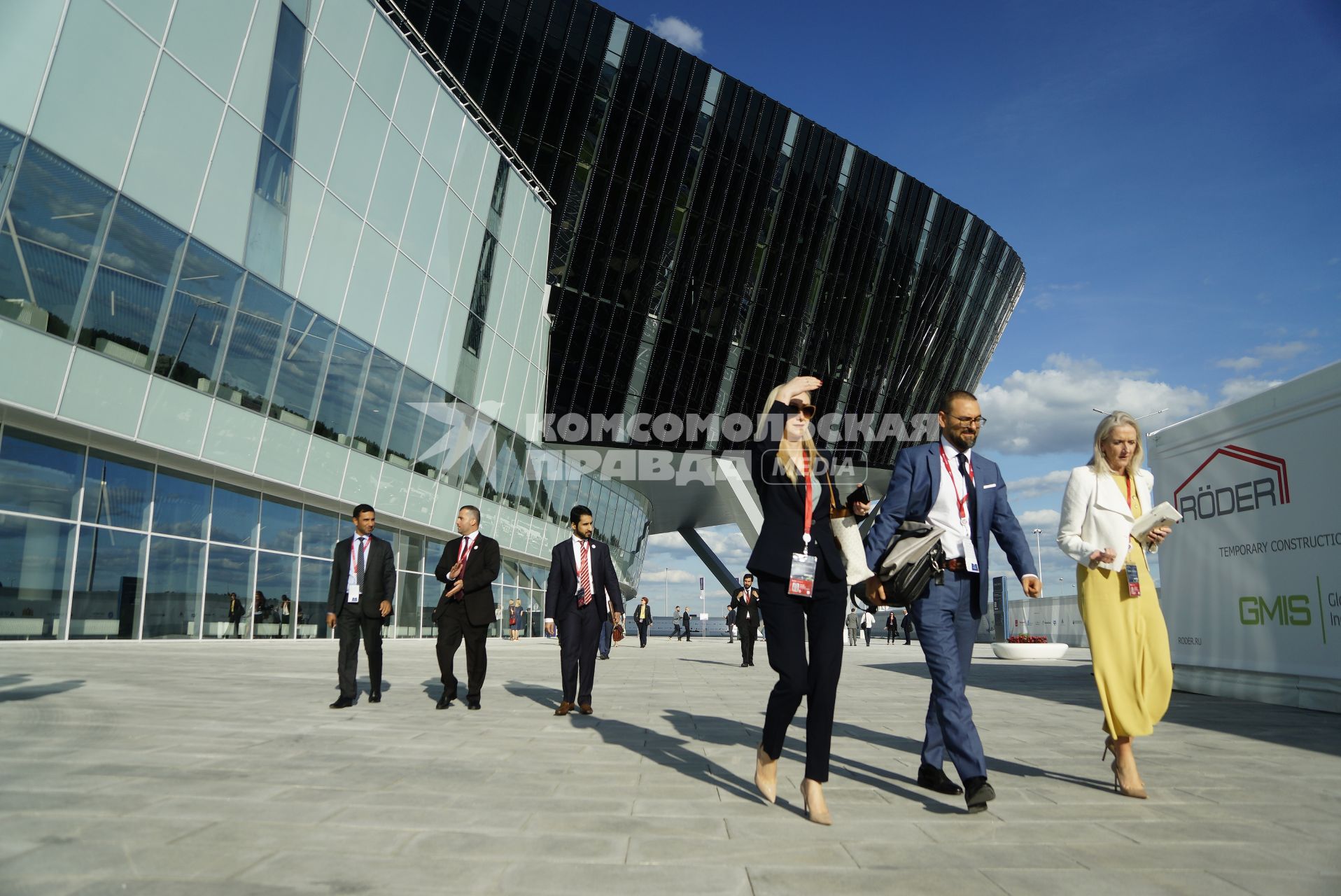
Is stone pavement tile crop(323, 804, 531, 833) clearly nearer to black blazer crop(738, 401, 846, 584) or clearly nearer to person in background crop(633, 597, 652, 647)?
black blazer crop(738, 401, 846, 584)

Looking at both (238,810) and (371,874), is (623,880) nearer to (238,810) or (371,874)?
(371,874)

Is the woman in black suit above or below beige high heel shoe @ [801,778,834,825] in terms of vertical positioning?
above

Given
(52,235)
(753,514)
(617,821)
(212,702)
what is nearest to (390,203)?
(52,235)

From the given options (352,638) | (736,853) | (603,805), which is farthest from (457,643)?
(736,853)

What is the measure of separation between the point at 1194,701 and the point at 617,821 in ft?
27.3

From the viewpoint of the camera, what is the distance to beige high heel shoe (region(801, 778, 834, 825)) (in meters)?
3.89

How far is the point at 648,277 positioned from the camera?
34.8m

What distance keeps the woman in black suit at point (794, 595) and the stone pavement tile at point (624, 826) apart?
20.0 inches

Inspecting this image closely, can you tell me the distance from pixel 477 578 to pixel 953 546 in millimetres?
4997

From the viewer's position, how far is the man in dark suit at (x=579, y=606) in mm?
8312

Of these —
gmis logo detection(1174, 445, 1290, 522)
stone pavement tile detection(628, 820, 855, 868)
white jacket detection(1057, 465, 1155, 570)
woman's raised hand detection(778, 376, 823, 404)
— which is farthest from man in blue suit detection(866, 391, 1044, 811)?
gmis logo detection(1174, 445, 1290, 522)

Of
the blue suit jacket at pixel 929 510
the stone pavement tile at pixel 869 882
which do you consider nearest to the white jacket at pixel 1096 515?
the blue suit jacket at pixel 929 510

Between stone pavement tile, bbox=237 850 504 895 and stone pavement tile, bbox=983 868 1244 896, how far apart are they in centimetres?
170

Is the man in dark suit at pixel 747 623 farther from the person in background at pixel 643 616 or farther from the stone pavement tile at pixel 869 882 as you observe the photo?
the stone pavement tile at pixel 869 882
